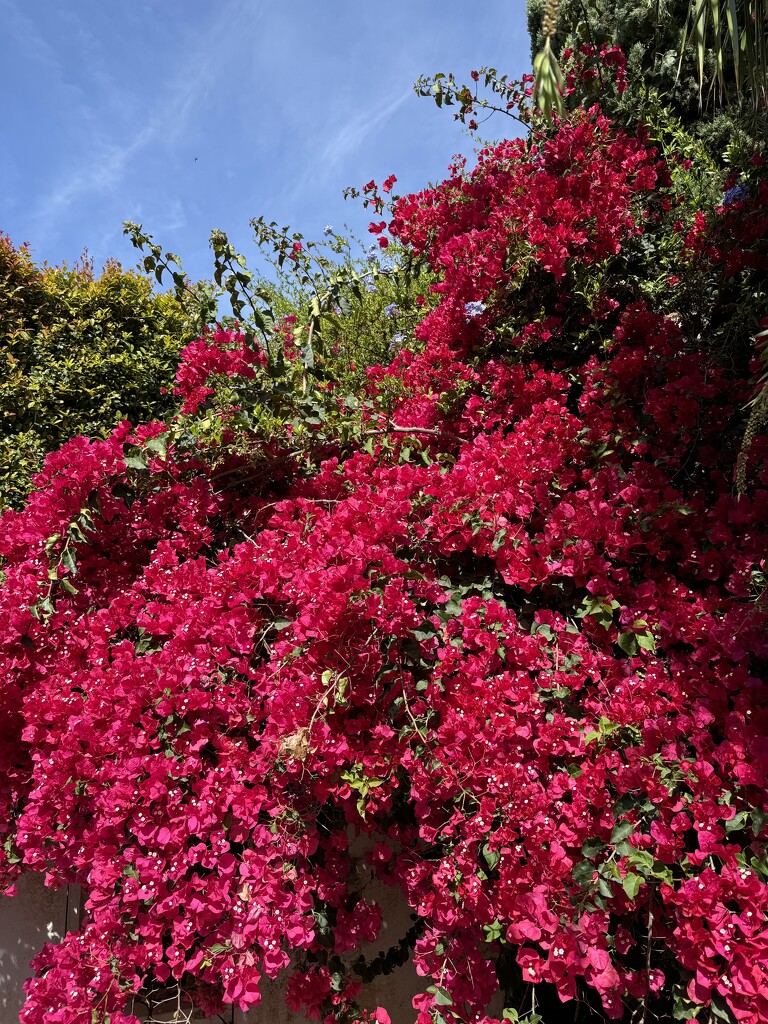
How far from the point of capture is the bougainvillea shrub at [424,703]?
1696mm

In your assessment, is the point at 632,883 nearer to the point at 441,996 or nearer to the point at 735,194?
the point at 441,996

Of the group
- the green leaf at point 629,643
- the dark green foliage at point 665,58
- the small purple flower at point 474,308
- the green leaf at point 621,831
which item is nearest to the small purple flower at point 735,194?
the small purple flower at point 474,308

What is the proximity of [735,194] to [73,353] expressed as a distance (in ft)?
14.0

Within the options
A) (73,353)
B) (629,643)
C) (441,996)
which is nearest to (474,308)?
(629,643)

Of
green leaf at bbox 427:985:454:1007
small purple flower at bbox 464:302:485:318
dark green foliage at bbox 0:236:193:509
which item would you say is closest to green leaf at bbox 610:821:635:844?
green leaf at bbox 427:985:454:1007

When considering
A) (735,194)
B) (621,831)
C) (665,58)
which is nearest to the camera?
(621,831)

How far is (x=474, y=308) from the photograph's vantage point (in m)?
3.25

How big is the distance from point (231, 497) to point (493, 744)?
162 centimetres

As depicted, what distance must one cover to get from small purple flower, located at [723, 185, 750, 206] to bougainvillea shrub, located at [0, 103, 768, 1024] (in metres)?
0.33

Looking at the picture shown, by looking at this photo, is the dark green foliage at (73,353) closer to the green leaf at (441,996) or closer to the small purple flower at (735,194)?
the small purple flower at (735,194)

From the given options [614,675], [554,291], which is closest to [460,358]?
[554,291]

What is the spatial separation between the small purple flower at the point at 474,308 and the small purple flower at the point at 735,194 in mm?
1194

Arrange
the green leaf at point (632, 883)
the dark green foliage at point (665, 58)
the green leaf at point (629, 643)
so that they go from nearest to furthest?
the green leaf at point (632, 883) < the green leaf at point (629, 643) < the dark green foliage at point (665, 58)

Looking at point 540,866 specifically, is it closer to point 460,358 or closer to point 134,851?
point 134,851
